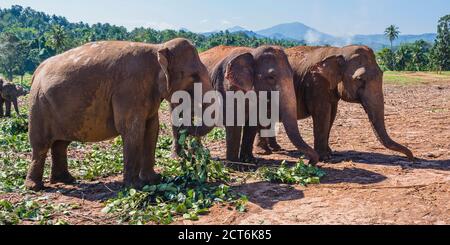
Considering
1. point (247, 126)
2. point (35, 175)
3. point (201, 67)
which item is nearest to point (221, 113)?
point (247, 126)

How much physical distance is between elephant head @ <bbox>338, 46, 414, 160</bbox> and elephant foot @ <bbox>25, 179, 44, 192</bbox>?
6555 mm

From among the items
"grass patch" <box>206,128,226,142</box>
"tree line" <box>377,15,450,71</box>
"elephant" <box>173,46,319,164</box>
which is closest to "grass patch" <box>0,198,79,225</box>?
"elephant" <box>173,46,319,164</box>

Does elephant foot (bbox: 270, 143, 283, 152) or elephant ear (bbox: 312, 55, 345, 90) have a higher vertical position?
elephant ear (bbox: 312, 55, 345, 90)

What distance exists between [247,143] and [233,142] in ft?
1.98

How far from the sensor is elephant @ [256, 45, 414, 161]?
1062 cm

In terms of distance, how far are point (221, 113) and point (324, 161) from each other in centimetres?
262

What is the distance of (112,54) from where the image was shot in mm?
8438

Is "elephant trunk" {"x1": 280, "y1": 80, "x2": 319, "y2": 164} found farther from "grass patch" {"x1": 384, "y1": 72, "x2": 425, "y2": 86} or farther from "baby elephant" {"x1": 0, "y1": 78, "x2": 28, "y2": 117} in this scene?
"grass patch" {"x1": 384, "y1": 72, "x2": 425, "y2": 86}

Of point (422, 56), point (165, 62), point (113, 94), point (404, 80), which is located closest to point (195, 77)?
point (165, 62)

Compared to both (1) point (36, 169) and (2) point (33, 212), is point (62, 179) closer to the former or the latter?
(1) point (36, 169)

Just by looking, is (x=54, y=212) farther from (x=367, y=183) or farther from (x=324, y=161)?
(x=324, y=161)

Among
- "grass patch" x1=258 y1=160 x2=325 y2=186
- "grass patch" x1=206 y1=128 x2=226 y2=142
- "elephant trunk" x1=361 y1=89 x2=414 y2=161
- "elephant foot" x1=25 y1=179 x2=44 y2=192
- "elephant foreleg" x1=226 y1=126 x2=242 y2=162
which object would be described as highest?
"elephant trunk" x1=361 y1=89 x2=414 y2=161

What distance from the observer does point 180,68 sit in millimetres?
8242

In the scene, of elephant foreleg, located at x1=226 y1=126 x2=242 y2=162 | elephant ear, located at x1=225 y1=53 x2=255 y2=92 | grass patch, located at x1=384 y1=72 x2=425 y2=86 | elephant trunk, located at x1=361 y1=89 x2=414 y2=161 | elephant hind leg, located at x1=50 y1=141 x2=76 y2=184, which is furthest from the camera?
grass patch, located at x1=384 y1=72 x2=425 y2=86
